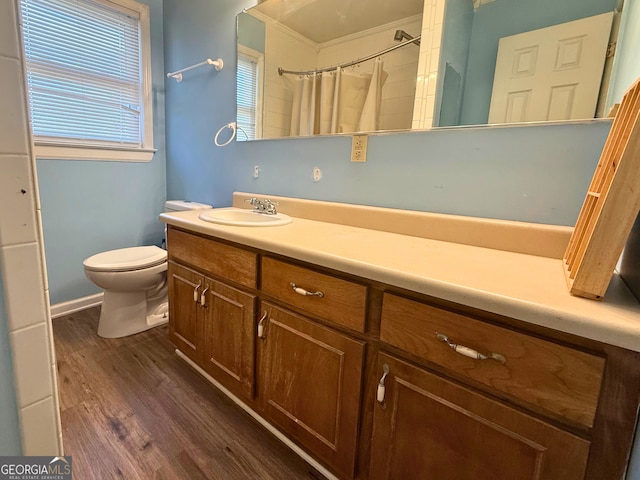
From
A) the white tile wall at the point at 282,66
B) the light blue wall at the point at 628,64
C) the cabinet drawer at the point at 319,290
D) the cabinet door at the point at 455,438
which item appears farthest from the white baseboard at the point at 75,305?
the light blue wall at the point at 628,64

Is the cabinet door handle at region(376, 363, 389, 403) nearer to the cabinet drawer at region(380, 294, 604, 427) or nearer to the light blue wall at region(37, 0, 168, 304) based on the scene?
the cabinet drawer at region(380, 294, 604, 427)

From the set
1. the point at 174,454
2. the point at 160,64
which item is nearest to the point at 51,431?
the point at 174,454

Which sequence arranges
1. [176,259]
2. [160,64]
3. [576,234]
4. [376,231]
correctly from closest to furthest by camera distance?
[576,234] < [376,231] < [176,259] < [160,64]

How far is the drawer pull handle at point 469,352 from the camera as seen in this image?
26.9 inches

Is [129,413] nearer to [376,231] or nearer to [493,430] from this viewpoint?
[376,231]

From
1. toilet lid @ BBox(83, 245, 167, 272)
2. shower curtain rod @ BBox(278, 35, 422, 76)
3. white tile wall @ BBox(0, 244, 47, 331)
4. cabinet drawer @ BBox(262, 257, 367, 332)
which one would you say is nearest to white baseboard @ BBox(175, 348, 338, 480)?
cabinet drawer @ BBox(262, 257, 367, 332)

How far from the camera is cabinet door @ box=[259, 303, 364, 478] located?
3.14 feet

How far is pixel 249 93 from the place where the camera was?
1.94 m

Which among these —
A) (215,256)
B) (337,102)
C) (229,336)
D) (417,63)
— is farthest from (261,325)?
(417,63)

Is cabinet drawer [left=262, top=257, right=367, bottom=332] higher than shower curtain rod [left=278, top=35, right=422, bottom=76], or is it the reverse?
shower curtain rod [left=278, top=35, right=422, bottom=76]

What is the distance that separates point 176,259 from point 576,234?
5.20 ft

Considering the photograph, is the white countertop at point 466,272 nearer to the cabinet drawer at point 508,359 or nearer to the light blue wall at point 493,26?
the cabinet drawer at point 508,359

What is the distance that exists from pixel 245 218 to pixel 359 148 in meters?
0.71

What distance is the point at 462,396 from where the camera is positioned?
74 centimetres
